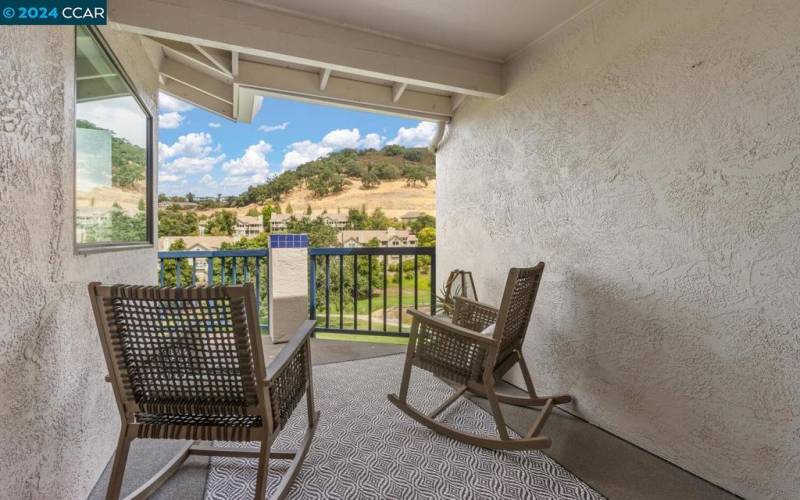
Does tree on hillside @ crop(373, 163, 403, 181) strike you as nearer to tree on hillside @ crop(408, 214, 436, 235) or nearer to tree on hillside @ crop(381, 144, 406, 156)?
tree on hillside @ crop(381, 144, 406, 156)

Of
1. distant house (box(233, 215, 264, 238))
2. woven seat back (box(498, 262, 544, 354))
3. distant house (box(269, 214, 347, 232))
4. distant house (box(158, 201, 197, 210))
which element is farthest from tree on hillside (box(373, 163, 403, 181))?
woven seat back (box(498, 262, 544, 354))

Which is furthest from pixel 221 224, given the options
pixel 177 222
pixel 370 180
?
pixel 370 180

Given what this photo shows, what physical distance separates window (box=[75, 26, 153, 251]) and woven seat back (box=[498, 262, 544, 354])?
6.23 feet

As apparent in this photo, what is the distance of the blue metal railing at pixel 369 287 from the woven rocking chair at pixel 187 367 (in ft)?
8.94

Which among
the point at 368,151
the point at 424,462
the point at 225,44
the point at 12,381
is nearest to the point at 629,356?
the point at 424,462

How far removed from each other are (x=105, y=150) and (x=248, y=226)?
10.4 feet

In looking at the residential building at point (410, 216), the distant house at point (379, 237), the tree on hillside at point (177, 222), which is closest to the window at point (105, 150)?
the tree on hillside at point (177, 222)

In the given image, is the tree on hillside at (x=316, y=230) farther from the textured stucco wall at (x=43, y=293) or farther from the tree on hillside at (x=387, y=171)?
the textured stucco wall at (x=43, y=293)

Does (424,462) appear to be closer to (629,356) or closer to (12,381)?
(629,356)

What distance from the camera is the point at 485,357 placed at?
6.26 feet

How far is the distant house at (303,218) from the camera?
4.82 metres

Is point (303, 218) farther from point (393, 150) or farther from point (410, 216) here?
point (393, 150)

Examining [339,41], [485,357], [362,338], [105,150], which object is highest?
[339,41]

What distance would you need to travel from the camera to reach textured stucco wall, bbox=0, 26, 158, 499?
1059mm
